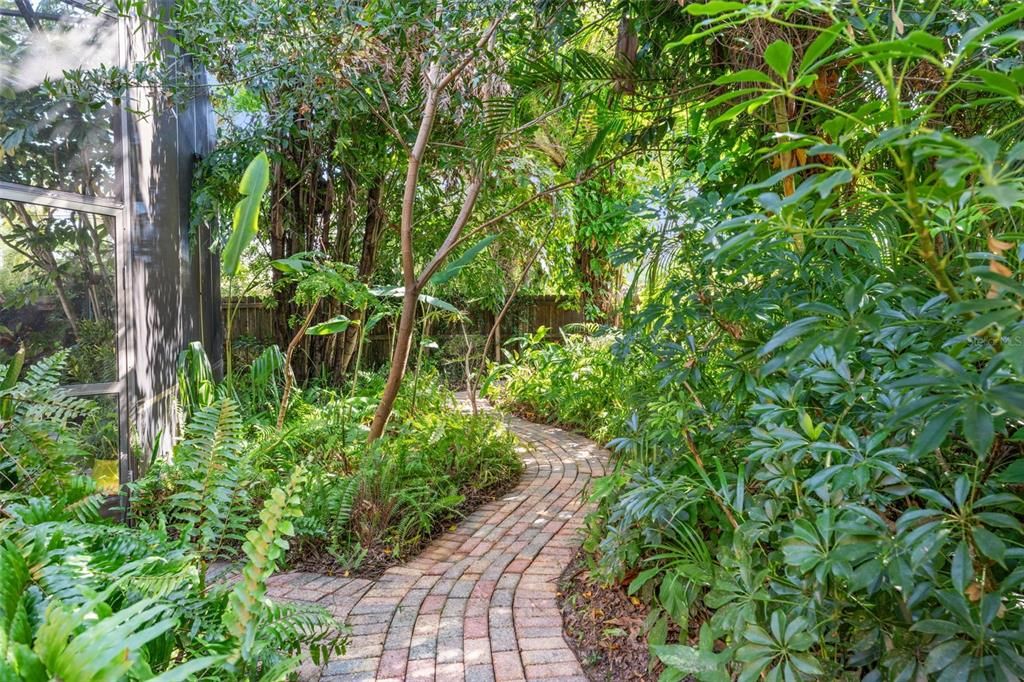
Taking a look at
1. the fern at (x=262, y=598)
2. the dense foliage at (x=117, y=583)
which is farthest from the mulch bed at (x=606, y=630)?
the fern at (x=262, y=598)

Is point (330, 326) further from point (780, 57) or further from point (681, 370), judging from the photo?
point (780, 57)

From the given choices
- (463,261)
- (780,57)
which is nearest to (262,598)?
(780,57)

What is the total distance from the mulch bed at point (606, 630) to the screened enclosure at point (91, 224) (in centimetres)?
196

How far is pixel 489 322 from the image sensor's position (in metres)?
9.26

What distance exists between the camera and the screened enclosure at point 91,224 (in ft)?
8.71

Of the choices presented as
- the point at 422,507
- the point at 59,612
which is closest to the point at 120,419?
the point at 422,507

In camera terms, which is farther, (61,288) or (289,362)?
(289,362)

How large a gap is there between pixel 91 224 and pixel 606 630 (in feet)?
10.3

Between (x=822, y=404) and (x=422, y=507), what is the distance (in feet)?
7.18

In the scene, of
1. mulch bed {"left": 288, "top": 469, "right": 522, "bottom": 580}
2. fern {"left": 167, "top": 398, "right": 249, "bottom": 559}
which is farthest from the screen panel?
mulch bed {"left": 288, "top": 469, "right": 522, "bottom": 580}

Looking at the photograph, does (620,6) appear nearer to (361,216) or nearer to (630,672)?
(630,672)

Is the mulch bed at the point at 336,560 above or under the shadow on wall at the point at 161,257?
under

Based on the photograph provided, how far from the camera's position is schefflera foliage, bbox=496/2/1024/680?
78 cm

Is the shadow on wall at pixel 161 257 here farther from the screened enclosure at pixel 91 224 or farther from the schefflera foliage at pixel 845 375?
the schefflera foliage at pixel 845 375
